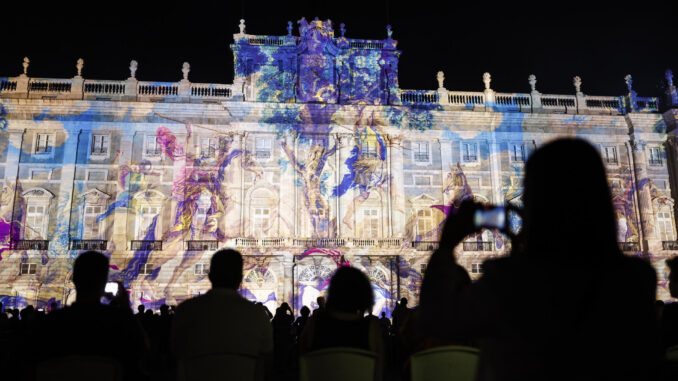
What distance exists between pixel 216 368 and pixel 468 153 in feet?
86.4

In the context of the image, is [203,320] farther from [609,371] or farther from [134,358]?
[609,371]

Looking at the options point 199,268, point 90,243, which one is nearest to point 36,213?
point 90,243

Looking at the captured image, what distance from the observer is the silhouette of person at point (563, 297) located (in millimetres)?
1795

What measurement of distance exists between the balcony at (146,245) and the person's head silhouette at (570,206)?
1006 inches

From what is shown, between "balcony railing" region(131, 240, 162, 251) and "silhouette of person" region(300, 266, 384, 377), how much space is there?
23.1m

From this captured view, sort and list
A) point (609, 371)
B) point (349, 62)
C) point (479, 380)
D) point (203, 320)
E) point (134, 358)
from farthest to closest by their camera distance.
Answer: point (349, 62) < point (203, 320) < point (134, 358) < point (479, 380) < point (609, 371)

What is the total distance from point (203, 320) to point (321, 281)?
22.5 meters

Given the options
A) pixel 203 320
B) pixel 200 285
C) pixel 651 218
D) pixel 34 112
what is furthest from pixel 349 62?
pixel 203 320

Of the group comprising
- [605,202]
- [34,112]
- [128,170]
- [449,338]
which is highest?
[34,112]

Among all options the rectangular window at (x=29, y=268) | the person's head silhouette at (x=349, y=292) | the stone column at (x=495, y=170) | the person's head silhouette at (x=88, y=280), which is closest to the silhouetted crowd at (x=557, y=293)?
the person's head silhouette at (x=349, y=292)

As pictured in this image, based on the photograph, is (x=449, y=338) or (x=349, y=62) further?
(x=349, y=62)

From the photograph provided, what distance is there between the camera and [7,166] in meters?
26.1

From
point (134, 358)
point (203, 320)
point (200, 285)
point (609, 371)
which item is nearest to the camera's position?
point (609, 371)

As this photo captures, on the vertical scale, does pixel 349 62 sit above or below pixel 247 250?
above
